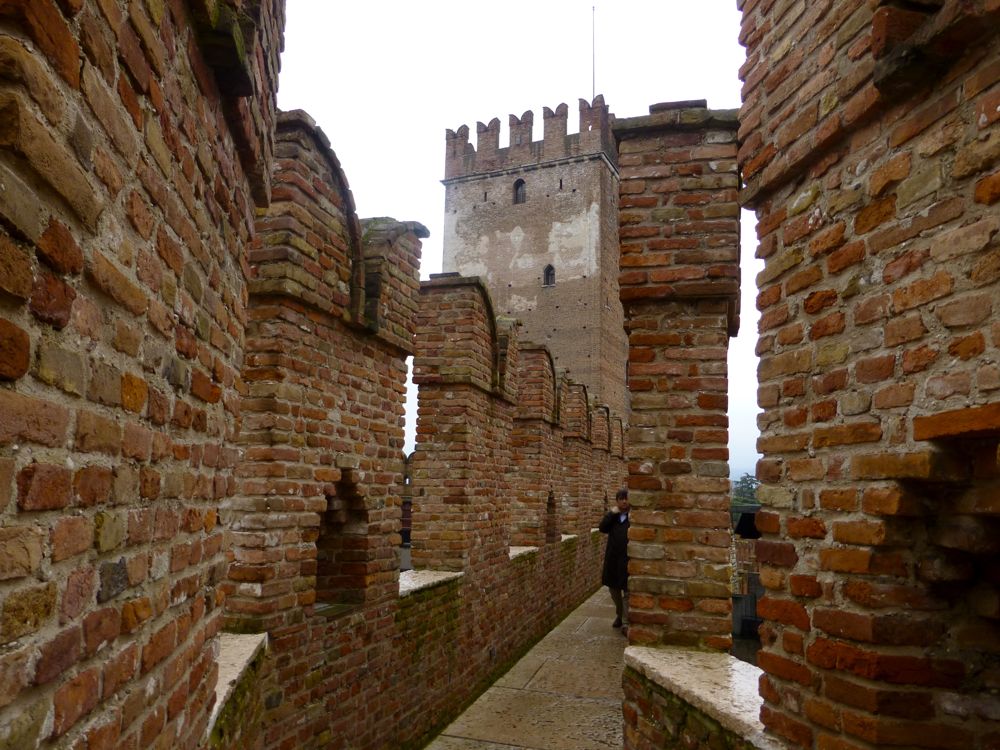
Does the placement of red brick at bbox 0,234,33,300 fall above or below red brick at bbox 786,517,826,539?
above

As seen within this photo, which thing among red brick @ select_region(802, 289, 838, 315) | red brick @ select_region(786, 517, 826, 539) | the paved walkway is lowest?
the paved walkway

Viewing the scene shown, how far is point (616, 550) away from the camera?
9.24 meters

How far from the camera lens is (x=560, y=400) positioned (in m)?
11.7

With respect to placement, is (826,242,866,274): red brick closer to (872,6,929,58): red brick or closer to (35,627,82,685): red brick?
(872,6,929,58): red brick

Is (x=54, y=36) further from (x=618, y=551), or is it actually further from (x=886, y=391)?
(x=618, y=551)

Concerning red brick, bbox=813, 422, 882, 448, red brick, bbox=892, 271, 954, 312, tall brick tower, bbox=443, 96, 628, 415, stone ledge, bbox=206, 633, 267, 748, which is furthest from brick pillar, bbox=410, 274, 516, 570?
tall brick tower, bbox=443, 96, 628, 415

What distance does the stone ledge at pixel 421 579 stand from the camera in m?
5.79

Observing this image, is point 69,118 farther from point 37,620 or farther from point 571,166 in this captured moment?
point 571,166

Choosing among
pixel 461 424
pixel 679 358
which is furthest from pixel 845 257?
pixel 461 424

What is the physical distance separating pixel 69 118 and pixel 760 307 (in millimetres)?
2329

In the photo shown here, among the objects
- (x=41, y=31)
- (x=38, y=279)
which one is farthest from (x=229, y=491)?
(x=41, y=31)

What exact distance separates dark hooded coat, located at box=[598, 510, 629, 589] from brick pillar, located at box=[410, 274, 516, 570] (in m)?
2.10

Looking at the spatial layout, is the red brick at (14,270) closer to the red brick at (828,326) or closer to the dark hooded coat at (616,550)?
the red brick at (828,326)

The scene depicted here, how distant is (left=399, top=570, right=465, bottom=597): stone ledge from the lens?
5.79 meters
